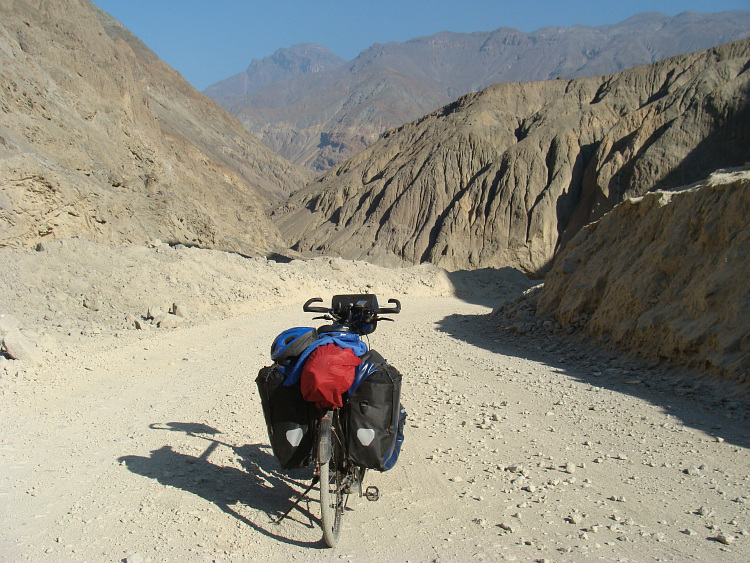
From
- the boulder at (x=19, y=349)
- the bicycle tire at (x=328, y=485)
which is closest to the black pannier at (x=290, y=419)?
the bicycle tire at (x=328, y=485)

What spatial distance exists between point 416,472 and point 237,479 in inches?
51.2

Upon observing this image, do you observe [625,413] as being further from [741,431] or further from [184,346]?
[184,346]

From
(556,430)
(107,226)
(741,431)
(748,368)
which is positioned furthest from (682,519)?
(107,226)

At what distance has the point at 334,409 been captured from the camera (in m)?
3.28

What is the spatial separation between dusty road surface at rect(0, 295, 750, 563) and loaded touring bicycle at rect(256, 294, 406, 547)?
1.30ft

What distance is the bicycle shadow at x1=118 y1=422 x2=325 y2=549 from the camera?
355cm

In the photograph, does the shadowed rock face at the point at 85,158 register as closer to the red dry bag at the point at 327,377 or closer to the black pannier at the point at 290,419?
the black pannier at the point at 290,419

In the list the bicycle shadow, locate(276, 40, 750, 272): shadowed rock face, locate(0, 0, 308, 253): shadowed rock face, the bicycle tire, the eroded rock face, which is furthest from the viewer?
locate(276, 40, 750, 272): shadowed rock face

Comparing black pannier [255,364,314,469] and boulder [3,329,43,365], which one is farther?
boulder [3,329,43,365]

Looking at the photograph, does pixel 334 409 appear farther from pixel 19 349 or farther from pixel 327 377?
pixel 19 349

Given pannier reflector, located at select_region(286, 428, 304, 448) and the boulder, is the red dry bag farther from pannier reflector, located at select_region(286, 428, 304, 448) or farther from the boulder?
the boulder

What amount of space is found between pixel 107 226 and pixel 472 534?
15.6m

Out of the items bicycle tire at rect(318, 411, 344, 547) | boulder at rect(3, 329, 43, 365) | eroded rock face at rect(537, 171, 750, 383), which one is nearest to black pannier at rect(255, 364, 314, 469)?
bicycle tire at rect(318, 411, 344, 547)

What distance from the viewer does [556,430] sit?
519cm
